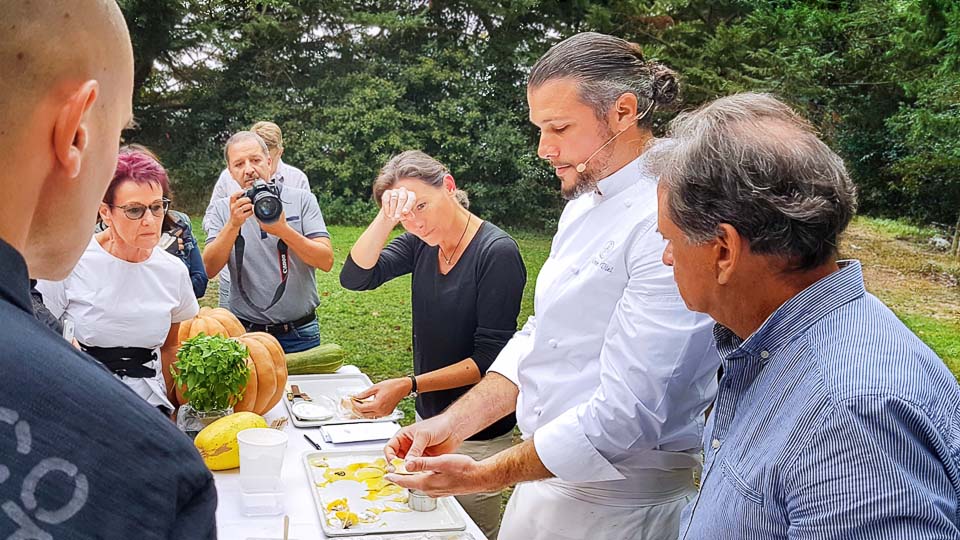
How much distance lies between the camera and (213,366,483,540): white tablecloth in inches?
64.5

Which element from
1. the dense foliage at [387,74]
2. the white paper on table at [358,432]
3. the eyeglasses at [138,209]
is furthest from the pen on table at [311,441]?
the dense foliage at [387,74]

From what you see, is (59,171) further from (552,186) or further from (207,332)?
(552,186)

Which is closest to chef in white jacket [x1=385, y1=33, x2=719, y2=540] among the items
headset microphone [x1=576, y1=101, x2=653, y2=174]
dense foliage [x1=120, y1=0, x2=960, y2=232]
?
headset microphone [x1=576, y1=101, x2=653, y2=174]

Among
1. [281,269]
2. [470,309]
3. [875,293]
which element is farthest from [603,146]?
[875,293]

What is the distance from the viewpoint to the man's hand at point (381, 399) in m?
2.32

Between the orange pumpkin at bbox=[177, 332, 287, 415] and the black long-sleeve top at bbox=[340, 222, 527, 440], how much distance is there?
1.69 feet

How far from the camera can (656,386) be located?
1549mm

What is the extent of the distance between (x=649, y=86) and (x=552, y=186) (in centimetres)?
716

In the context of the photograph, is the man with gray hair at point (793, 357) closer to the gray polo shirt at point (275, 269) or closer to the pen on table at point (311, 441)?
the pen on table at point (311, 441)

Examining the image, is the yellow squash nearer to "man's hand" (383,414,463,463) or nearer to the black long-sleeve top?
"man's hand" (383,414,463,463)

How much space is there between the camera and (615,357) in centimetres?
159

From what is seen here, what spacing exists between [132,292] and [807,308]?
1.93 metres

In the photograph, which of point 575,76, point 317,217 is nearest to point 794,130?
point 575,76

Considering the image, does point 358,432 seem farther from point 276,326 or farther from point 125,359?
point 276,326
